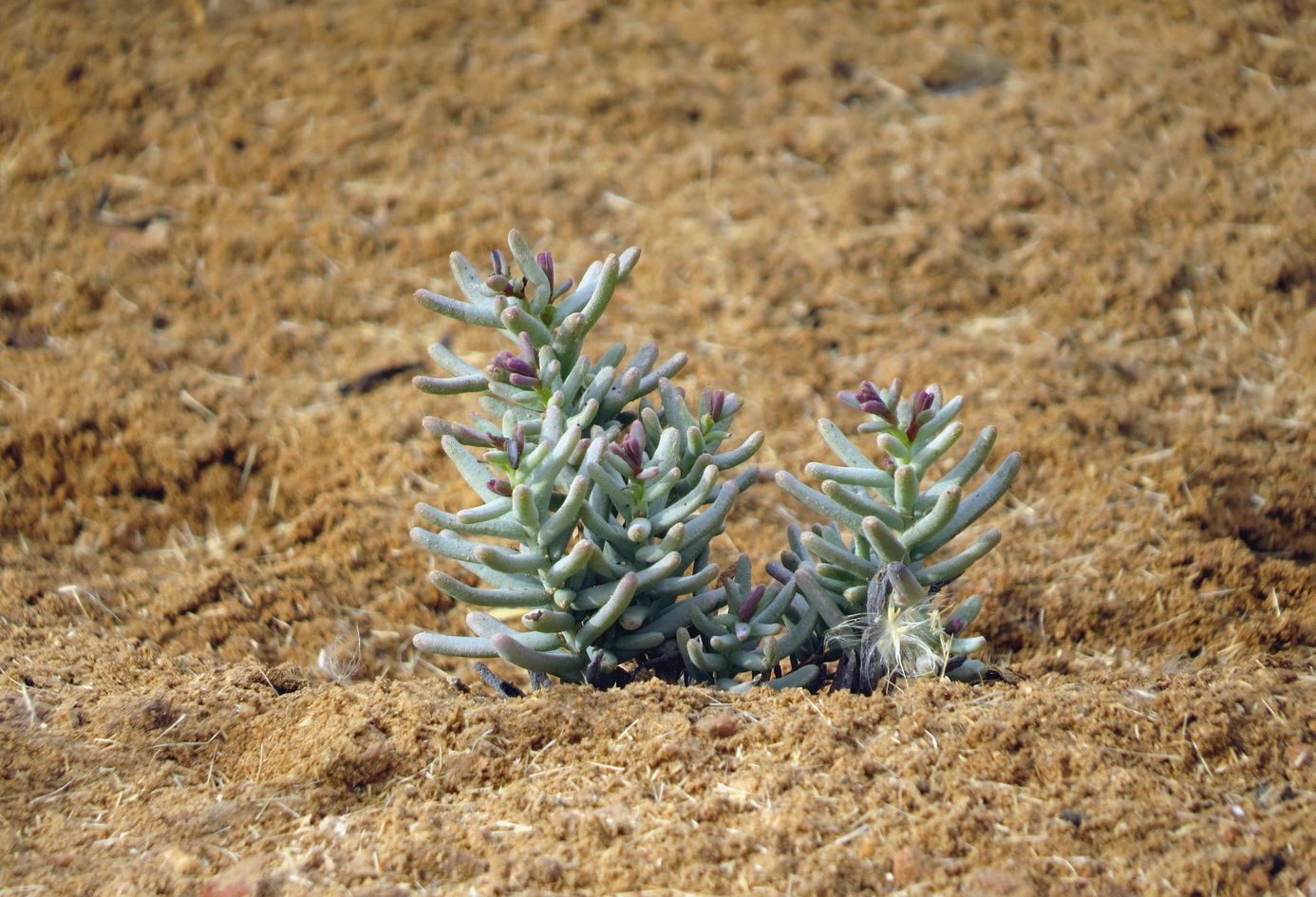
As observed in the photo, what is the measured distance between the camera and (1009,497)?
11.2ft

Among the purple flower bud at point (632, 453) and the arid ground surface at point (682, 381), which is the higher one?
the purple flower bud at point (632, 453)

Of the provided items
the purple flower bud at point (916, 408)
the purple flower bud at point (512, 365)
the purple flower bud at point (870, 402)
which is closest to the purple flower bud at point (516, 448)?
the purple flower bud at point (512, 365)

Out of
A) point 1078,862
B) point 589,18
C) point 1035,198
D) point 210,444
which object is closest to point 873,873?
point 1078,862

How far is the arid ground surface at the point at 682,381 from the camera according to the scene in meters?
2.02

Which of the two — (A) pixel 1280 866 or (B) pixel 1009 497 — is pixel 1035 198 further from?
(A) pixel 1280 866

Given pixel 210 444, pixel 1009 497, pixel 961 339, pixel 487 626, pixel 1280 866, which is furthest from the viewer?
pixel 961 339

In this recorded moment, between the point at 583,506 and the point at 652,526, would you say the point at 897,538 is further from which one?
the point at 583,506

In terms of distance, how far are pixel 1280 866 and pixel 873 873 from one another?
0.58 metres

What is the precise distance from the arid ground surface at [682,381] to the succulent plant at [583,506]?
136 millimetres

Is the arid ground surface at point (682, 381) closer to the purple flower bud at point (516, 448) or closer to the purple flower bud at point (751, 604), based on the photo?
the purple flower bud at point (751, 604)

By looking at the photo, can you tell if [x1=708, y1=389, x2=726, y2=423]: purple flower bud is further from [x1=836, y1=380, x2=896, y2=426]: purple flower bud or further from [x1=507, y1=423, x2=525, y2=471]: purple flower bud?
[x1=507, y1=423, x2=525, y2=471]: purple flower bud

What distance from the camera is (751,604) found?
7.88ft

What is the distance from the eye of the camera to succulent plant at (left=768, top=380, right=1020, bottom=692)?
2314mm

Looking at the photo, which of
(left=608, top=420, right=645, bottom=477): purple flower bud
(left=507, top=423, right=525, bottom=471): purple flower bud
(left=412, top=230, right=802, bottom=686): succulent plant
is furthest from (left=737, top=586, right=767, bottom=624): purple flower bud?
(left=507, top=423, right=525, bottom=471): purple flower bud
